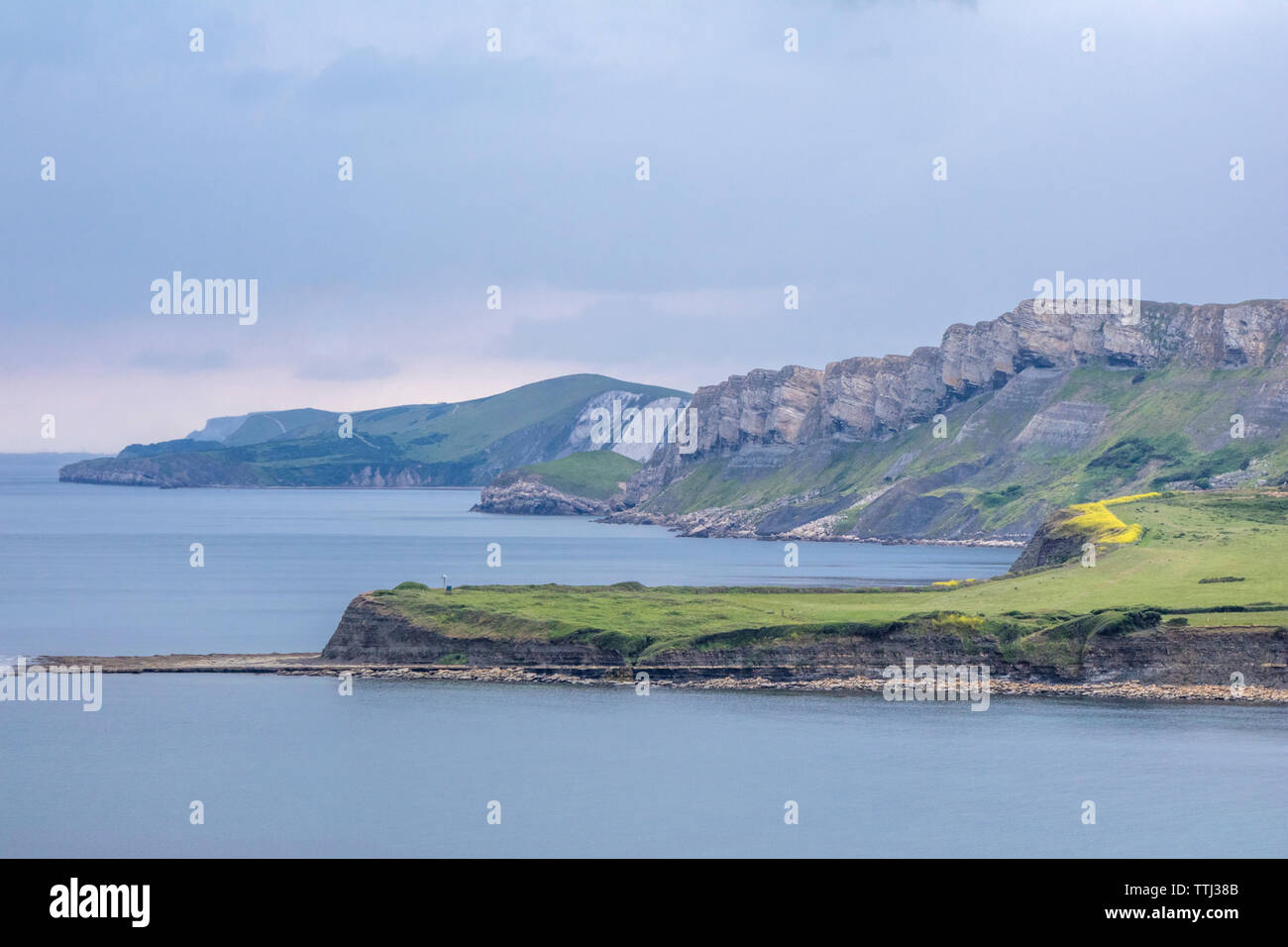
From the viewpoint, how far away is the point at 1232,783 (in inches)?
2901

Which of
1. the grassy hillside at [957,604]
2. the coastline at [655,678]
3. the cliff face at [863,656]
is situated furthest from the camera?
the grassy hillside at [957,604]

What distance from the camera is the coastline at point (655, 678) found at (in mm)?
96438

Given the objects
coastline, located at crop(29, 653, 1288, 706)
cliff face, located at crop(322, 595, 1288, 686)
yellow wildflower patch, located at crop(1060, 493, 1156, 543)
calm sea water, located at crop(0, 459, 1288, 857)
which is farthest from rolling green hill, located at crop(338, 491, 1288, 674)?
calm sea water, located at crop(0, 459, 1288, 857)

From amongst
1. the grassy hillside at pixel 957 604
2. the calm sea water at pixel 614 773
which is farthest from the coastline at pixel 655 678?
the grassy hillside at pixel 957 604

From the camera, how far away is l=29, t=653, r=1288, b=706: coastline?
96.4 metres

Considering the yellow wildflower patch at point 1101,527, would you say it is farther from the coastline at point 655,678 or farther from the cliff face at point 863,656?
the coastline at point 655,678

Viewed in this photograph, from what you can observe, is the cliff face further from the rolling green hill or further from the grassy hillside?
the grassy hillside

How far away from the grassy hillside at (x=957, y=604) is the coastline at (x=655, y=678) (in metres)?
3.09

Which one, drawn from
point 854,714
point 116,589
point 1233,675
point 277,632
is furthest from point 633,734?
point 116,589

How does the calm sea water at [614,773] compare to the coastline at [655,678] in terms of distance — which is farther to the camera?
the coastline at [655,678]

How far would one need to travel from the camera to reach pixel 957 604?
11538 cm

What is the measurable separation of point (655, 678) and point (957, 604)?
26.0 meters

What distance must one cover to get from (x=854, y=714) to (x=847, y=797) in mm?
20045

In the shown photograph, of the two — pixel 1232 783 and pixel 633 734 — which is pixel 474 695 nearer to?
pixel 633 734
